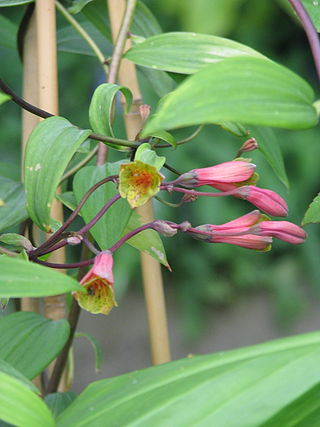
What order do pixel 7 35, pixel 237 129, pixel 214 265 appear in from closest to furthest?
1. pixel 237 129
2. pixel 7 35
3. pixel 214 265

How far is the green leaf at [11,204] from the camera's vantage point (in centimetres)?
52

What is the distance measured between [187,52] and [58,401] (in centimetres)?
26

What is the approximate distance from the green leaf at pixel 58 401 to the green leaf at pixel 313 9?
12.3 inches

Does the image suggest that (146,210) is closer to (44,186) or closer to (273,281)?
(44,186)

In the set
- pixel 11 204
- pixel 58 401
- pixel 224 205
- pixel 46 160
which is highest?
pixel 46 160

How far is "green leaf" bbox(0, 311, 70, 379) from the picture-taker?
1.47 feet

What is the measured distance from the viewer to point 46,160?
370 millimetres

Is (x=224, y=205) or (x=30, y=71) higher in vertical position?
(x=30, y=71)

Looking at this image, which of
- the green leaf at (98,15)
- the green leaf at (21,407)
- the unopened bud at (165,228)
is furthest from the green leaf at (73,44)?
the green leaf at (21,407)

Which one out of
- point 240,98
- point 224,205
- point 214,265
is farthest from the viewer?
point 214,265

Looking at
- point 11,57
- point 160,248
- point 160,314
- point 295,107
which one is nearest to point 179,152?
point 11,57

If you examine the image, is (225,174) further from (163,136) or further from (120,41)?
(120,41)

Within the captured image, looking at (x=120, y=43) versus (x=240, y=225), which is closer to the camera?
(x=240, y=225)

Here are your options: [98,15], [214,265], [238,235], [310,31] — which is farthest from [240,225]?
[214,265]
